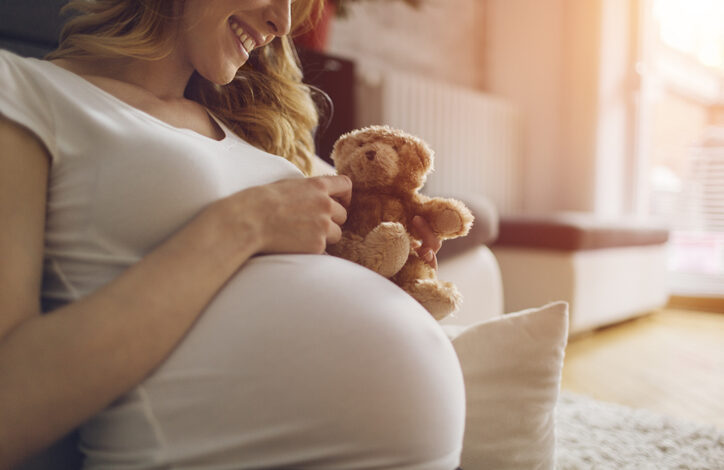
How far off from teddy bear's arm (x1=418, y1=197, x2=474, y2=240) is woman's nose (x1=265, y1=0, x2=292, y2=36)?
11.7 inches

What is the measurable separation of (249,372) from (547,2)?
3.31 m

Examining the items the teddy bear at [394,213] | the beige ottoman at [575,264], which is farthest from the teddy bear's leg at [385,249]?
the beige ottoman at [575,264]

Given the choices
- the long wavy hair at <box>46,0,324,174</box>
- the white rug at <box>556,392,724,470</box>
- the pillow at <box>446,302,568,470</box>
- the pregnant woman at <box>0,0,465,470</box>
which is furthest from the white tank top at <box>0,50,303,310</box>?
the white rug at <box>556,392,724,470</box>

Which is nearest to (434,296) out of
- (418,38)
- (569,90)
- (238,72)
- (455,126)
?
(238,72)

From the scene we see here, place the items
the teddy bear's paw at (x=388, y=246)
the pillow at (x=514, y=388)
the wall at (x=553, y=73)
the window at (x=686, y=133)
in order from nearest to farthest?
the teddy bear's paw at (x=388, y=246) < the pillow at (x=514, y=388) < the wall at (x=553, y=73) < the window at (x=686, y=133)

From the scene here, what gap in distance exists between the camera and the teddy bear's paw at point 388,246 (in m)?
0.59

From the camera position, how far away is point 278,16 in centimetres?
67

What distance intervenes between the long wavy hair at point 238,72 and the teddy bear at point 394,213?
15 centimetres

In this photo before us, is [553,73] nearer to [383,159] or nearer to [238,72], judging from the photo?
[238,72]

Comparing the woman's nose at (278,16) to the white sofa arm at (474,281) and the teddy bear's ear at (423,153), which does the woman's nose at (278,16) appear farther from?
the white sofa arm at (474,281)

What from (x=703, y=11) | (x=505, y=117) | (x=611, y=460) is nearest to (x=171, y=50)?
(x=611, y=460)

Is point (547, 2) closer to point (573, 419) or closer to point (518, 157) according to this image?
point (518, 157)

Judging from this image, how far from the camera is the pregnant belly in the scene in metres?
0.42

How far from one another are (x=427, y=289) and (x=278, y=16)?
39cm
